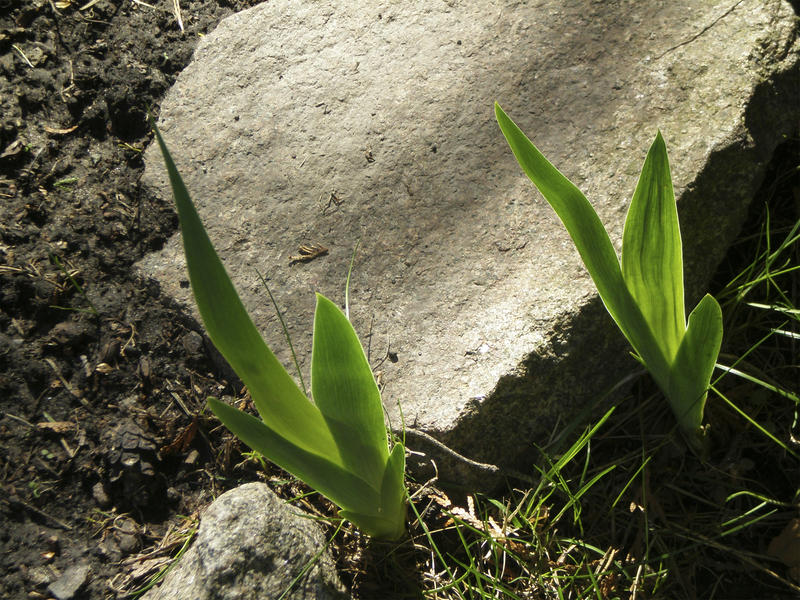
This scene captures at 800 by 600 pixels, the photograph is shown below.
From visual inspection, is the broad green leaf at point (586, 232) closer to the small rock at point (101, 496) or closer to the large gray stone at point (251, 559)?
the large gray stone at point (251, 559)

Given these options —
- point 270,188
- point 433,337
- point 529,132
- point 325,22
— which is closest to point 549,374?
point 433,337

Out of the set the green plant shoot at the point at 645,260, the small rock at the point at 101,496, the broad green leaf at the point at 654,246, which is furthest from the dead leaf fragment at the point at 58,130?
the broad green leaf at the point at 654,246

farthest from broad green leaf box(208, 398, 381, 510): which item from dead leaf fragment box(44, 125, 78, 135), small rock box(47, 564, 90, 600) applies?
dead leaf fragment box(44, 125, 78, 135)

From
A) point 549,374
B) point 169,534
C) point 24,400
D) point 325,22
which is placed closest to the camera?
point 549,374

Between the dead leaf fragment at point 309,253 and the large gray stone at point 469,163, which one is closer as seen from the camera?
the large gray stone at point 469,163

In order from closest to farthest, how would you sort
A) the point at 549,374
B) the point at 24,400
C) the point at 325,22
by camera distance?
1. the point at 549,374
2. the point at 24,400
3. the point at 325,22

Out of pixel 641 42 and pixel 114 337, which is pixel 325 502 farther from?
pixel 641 42
